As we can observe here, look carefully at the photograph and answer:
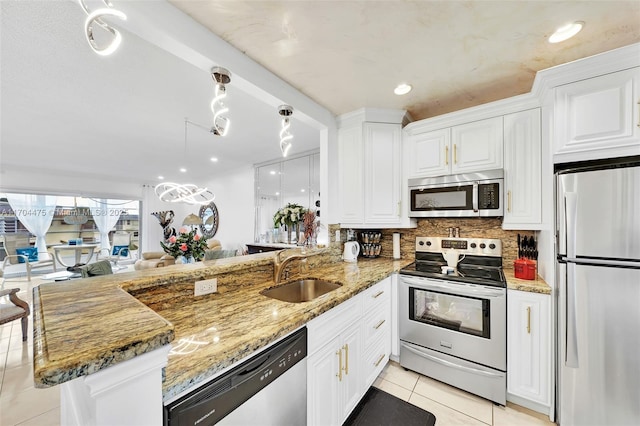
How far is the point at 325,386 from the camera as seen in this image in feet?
4.43

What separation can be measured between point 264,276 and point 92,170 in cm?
648

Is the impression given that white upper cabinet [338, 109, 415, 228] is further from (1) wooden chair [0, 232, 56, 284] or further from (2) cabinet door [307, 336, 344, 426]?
(1) wooden chair [0, 232, 56, 284]

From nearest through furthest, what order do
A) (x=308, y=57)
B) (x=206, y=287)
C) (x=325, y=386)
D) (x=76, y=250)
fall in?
(x=325, y=386), (x=206, y=287), (x=308, y=57), (x=76, y=250)

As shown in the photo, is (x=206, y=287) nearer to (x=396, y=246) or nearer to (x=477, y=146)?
(x=396, y=246)

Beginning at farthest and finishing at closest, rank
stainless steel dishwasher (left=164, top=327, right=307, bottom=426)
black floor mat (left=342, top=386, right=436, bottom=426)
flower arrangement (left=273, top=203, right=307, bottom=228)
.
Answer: flower arrangement (left=273, top=203, right=307, bottom=228)
black floor mat (left=342, top=386, right=436, bottom=426)
stainless steel dishwasher (left=164, top=327, right=307, bottom=426)

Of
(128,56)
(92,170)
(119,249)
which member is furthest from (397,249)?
(119,249)

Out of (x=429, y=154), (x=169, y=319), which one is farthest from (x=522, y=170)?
(x=169, y=319)

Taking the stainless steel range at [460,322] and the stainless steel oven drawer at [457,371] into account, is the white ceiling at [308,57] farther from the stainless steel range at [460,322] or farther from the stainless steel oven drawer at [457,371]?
the stainless steel oven drawer at [457,371]

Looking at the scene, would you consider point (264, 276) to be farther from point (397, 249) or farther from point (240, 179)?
point (240, 179)

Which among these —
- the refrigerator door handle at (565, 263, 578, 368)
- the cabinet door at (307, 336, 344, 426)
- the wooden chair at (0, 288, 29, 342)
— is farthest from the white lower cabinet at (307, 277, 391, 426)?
the wooden chair at (0, 288, 29, 342)

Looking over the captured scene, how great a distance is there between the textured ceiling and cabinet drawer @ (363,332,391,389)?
2163mm

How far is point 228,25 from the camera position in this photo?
1.45m

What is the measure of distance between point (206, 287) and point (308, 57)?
5.56 feet

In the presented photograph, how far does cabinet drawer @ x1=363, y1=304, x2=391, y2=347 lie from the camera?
6.05 ft
